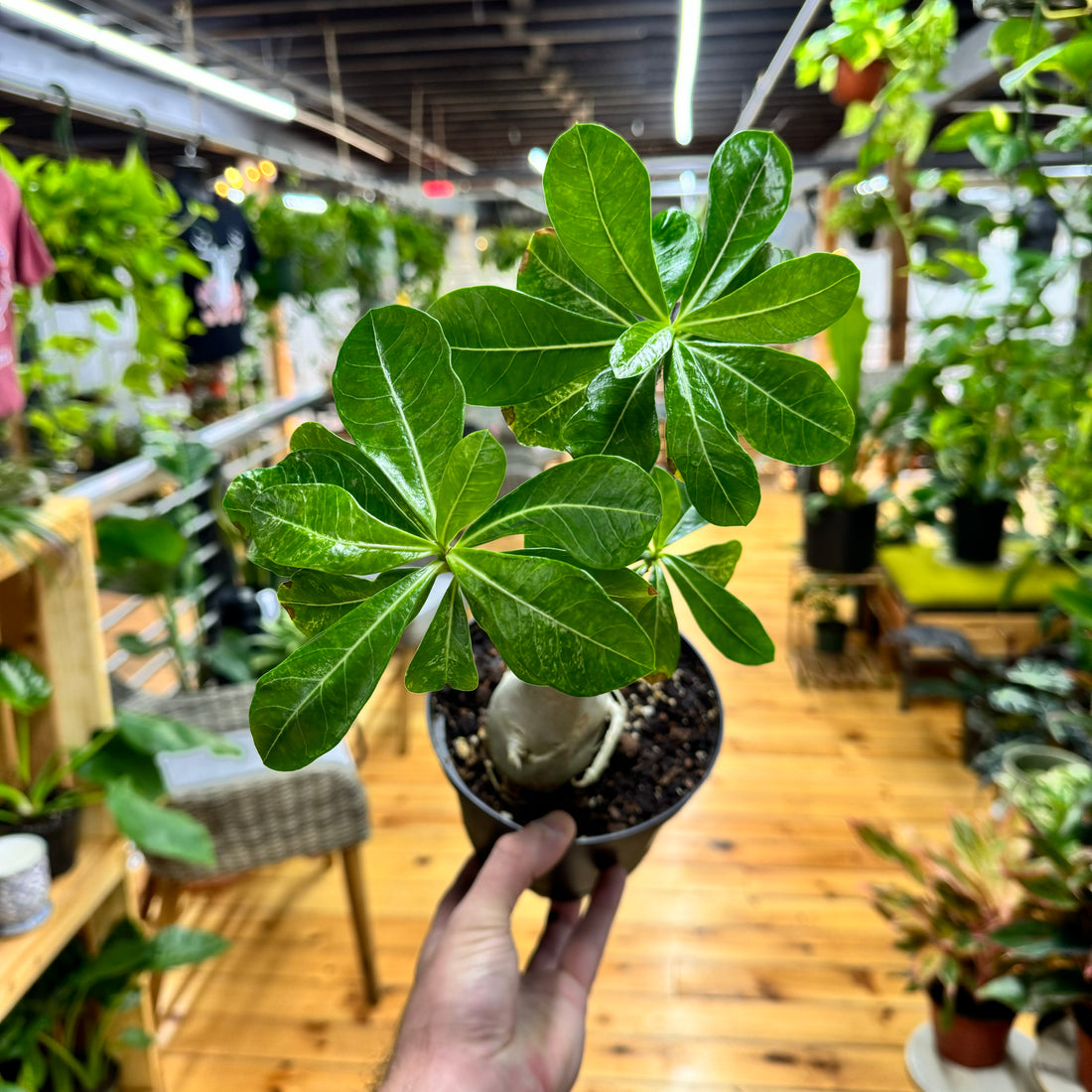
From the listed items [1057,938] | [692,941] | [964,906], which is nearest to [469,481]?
[1057,938]

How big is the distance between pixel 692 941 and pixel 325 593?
94.6 inches

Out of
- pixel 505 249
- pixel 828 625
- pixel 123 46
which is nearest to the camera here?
pixel 123 46

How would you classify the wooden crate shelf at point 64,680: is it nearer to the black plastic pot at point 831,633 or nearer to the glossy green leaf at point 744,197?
the glossy green leaf at point 744,197

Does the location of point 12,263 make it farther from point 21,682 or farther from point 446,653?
point 446,653

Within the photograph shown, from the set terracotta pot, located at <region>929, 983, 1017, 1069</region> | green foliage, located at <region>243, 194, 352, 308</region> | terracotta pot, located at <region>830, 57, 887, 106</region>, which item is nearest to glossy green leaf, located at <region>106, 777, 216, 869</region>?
terracotta pot, located at <region>929, 983, 1017, 1069</region>

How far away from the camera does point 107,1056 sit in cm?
180

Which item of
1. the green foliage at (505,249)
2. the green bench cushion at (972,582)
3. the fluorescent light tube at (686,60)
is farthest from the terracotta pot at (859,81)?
the green foliage at (505,249)

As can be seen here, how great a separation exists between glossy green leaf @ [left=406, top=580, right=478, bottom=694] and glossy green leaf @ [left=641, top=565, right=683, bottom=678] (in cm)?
13

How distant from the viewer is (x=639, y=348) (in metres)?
0.42

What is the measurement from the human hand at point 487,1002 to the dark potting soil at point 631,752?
4cm

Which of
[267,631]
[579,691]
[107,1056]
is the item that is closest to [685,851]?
[267,631]

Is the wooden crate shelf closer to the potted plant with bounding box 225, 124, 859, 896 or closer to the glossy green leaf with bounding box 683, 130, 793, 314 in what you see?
the potted plant with bounding box 225, 124, 859, 896

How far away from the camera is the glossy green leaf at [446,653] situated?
0.47m

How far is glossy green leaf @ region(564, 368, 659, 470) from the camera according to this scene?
1.50 feet
